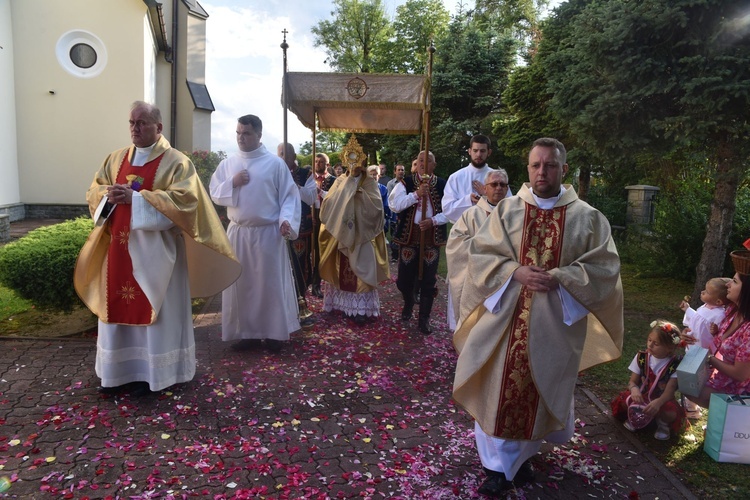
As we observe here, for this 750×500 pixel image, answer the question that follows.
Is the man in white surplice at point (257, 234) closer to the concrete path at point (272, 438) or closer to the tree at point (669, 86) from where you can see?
the concrete path at point (272, 438)

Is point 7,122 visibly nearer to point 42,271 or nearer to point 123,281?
point 42,271

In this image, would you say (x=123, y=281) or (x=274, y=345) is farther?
(x=274, y=345)

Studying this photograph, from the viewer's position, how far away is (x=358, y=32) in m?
33.3

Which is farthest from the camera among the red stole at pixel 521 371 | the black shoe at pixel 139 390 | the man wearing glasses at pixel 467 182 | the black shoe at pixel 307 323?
the black shoe at pixel 307 323

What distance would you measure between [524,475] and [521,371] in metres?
0.76

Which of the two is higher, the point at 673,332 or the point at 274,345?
the point at 673,332

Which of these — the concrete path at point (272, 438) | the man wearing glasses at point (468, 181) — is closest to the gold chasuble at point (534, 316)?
the concrete path at point (272, 438)

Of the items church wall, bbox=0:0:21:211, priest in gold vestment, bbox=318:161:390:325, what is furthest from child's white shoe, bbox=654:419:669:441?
church wall, bbox=0:0:21:211

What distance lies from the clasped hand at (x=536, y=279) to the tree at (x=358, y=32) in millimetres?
31308

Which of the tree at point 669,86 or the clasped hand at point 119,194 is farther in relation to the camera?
→ the tree at point 669,86

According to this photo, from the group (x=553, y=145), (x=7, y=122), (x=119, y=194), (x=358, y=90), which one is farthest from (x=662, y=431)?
(x=7, y=122)

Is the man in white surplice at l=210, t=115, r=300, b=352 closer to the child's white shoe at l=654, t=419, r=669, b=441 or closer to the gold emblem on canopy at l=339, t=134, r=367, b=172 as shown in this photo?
the gold emblem on canopy at l=339, t=134, r=367, b=172

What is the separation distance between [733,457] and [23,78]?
15.8 metres

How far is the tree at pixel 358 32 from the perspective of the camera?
32.8m
